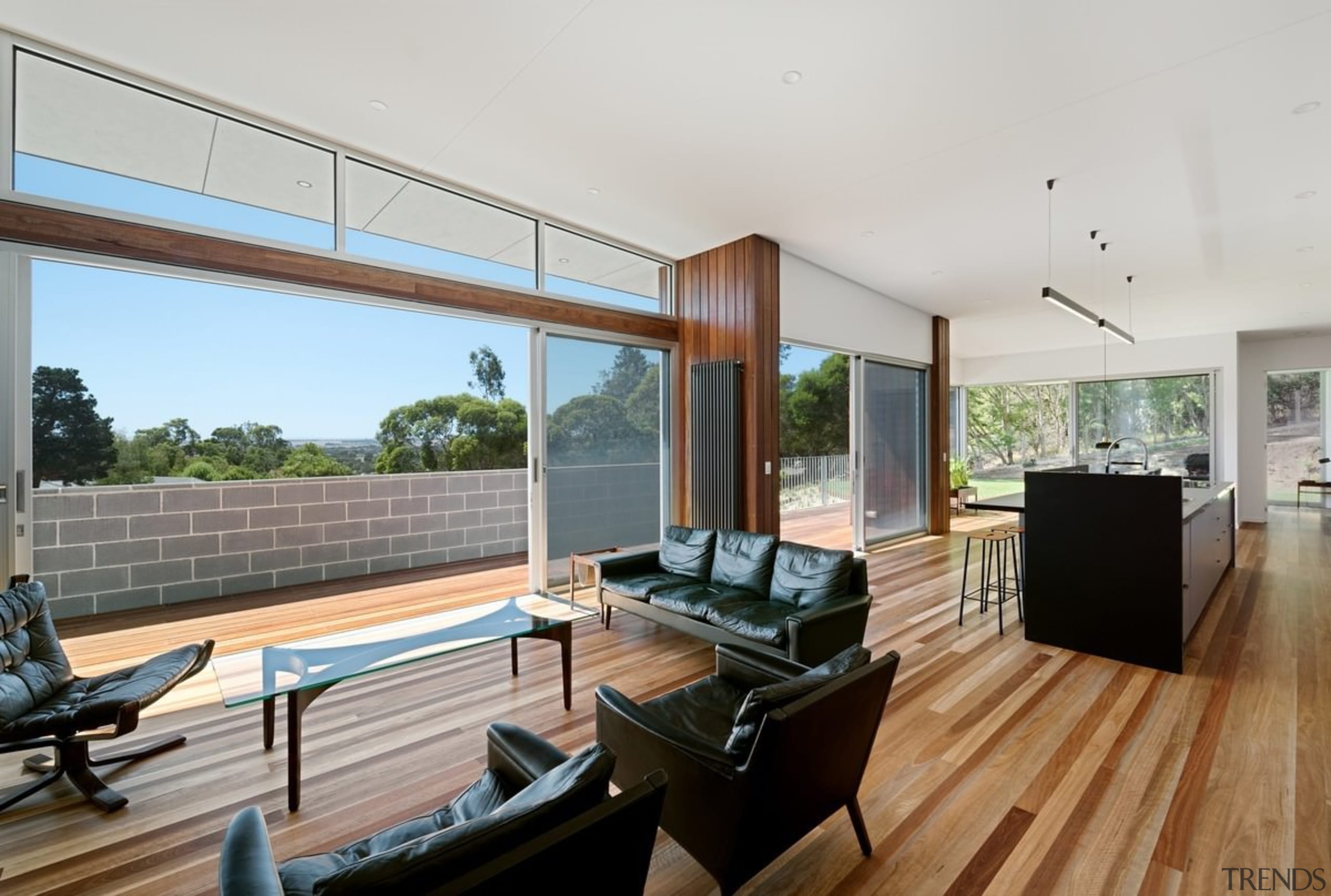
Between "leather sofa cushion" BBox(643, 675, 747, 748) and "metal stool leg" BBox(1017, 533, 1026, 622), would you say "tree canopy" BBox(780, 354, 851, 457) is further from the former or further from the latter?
"leather sofa cushion" BBox(643, 675, 747, 748)

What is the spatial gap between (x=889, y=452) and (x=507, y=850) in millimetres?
7377

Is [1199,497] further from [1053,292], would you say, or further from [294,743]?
[294,743]

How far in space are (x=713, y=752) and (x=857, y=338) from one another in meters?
6.15

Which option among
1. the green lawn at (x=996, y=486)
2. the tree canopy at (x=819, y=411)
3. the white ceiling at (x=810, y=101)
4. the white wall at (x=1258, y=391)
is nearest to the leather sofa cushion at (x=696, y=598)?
the white ceiling at (x=810, y=101)

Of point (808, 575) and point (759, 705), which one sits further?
point (808, 575)

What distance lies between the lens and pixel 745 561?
3.90 m

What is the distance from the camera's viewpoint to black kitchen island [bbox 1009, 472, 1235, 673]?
3.37 metres

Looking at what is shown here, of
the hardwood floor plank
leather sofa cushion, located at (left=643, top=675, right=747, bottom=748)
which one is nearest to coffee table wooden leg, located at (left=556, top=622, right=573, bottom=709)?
leather sofa cushion, located at (left=643, top=675, right=747, bottom=748)

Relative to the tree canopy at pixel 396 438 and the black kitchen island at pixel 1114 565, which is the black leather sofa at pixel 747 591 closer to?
the black kitchen island at pixel 1114 565

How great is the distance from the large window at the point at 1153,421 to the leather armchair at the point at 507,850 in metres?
9.46

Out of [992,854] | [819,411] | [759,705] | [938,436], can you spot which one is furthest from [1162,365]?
[759,705]

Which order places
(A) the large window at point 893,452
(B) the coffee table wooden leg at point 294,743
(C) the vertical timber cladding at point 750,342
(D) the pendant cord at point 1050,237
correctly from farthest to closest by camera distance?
1. (A) the large window at point 893,452
2. (C) the vertical timber cladding at point 750,342
3. (D) the pendant cord at point 1050,237
4. (B) the coffee table wooden leg at point 294,743

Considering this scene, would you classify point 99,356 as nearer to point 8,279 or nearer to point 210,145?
point 8,279

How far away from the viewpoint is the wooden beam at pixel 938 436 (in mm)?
8227
